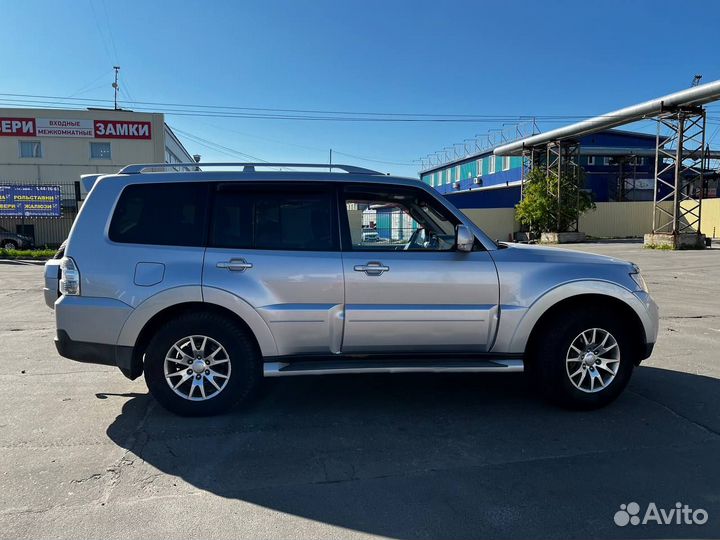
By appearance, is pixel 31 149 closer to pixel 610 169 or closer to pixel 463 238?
pixel 463 238

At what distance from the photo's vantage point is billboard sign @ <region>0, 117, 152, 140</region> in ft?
107

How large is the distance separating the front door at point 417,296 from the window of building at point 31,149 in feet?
118

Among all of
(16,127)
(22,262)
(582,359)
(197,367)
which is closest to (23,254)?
(22,262)

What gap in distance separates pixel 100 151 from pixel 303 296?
3445 cm

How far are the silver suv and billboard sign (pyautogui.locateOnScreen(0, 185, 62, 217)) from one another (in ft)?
83.1

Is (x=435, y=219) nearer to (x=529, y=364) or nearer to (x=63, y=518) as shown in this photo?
(x=529, y=364)

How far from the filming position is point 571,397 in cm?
437

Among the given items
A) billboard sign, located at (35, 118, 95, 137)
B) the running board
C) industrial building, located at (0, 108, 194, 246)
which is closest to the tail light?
the running board

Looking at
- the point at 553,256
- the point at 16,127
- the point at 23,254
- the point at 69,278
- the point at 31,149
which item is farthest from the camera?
the point at 31,149

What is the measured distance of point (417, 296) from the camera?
4.24 metres

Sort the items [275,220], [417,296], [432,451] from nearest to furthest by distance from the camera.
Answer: [432,451] < [417,296] < [275,220]

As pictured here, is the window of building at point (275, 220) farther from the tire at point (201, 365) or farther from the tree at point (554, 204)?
the tree at point (554, 204)

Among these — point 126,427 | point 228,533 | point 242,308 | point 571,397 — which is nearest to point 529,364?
point 571,397

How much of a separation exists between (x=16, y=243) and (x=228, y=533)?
28.6m
